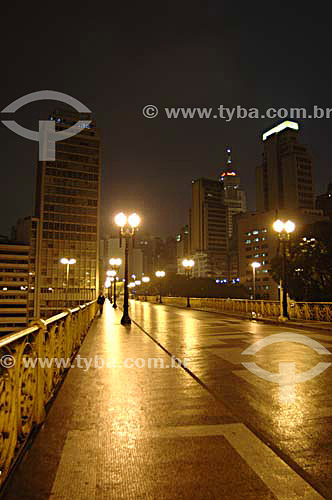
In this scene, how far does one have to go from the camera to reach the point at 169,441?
393 centimetres

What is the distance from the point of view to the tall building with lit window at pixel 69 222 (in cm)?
11675

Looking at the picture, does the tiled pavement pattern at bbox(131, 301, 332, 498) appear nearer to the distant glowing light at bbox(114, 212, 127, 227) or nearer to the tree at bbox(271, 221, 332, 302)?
the distant glowing light at bbox(114, 212, 127, 227)

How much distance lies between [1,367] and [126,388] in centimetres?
340

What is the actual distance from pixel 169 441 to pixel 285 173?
578ft

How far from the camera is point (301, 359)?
28.3 feet

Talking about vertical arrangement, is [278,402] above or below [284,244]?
below

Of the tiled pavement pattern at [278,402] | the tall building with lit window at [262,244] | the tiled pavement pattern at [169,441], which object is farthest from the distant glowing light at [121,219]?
the tall building with lit window at [262,244]

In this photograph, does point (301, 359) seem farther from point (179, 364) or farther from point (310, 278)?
point (310, 278)

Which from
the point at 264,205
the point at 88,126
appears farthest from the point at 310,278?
the point at 264,205

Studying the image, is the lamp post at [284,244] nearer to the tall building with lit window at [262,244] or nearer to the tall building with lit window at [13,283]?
the tall building with lit window at [262,244]

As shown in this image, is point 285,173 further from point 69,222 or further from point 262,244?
point 69,222

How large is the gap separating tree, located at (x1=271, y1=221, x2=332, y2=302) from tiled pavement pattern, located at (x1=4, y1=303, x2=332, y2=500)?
3208cm

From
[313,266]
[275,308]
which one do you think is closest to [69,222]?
[313,266]

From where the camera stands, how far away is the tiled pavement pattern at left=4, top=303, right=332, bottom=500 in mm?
2977
